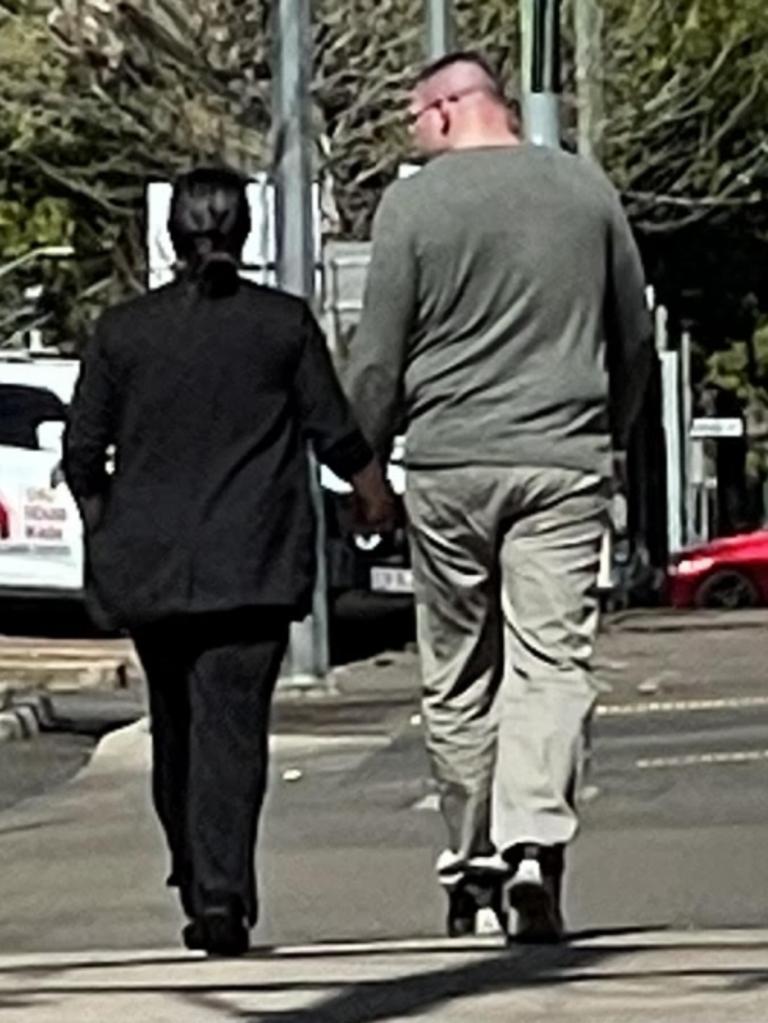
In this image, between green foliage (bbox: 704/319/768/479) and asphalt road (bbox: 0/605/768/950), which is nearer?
asphalt road (bbox: 0/605/768/950)

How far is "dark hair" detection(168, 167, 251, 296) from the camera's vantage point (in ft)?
27.2

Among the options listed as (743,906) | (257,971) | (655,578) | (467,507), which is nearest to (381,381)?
(467,507)

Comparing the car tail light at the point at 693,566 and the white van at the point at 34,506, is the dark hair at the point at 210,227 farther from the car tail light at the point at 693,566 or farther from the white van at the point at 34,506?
the car tail light at the point at 693,566

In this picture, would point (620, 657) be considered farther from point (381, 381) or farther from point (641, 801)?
point (381, 381)

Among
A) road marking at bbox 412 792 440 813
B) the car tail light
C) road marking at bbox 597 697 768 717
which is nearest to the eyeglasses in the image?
road marking at bbox 412 792 440 813

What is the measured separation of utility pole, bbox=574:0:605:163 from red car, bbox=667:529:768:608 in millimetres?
5386

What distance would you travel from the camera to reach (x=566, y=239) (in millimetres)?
8117

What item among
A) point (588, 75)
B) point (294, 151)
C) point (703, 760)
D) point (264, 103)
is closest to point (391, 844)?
point (703, 760)

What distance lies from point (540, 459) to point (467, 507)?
19cm

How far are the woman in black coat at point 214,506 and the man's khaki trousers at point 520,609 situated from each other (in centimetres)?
19

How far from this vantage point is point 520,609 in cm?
814

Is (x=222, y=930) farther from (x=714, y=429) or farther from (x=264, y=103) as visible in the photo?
(x=714, y=429)

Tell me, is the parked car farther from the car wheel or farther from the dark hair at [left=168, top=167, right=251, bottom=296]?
the dark hair at [left=168, top=167, right=251, bottom=296]

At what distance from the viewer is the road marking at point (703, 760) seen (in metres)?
15.4
